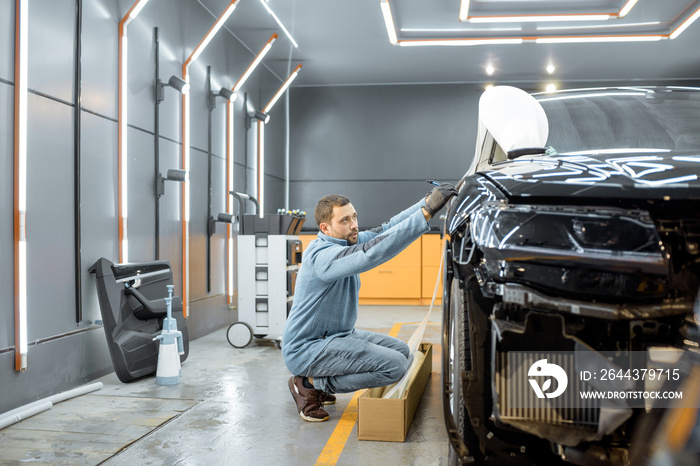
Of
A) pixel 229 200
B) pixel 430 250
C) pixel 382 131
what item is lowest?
pixel 430 250

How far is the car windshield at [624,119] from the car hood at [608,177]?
42cm

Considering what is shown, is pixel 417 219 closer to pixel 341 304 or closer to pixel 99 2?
pixel 341 304

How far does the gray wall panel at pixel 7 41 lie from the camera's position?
319cm

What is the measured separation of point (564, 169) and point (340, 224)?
1604 millimetres

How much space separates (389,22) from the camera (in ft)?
20.0

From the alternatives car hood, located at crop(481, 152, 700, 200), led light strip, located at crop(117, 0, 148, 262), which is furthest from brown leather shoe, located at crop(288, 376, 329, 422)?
led light strip, located at crop(117, 0, 148, 262)

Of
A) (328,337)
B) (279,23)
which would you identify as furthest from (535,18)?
(328,337)

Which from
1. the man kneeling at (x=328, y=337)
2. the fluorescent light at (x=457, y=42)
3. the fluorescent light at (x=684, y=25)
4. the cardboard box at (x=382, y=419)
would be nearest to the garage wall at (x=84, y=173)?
the man kneeling at (x=328, y=337)

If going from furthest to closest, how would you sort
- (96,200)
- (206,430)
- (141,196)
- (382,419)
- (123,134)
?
(141,196) → (123,134) → (96,200) → (206,430) → (382,419)

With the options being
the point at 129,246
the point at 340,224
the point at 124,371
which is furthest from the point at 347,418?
the point at 129,246

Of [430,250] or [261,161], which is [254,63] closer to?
[261,161]

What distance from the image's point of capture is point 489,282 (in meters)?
1.41

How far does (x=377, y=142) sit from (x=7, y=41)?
6508 millimetres

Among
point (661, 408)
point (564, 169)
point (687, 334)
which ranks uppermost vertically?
point (564, 169)
